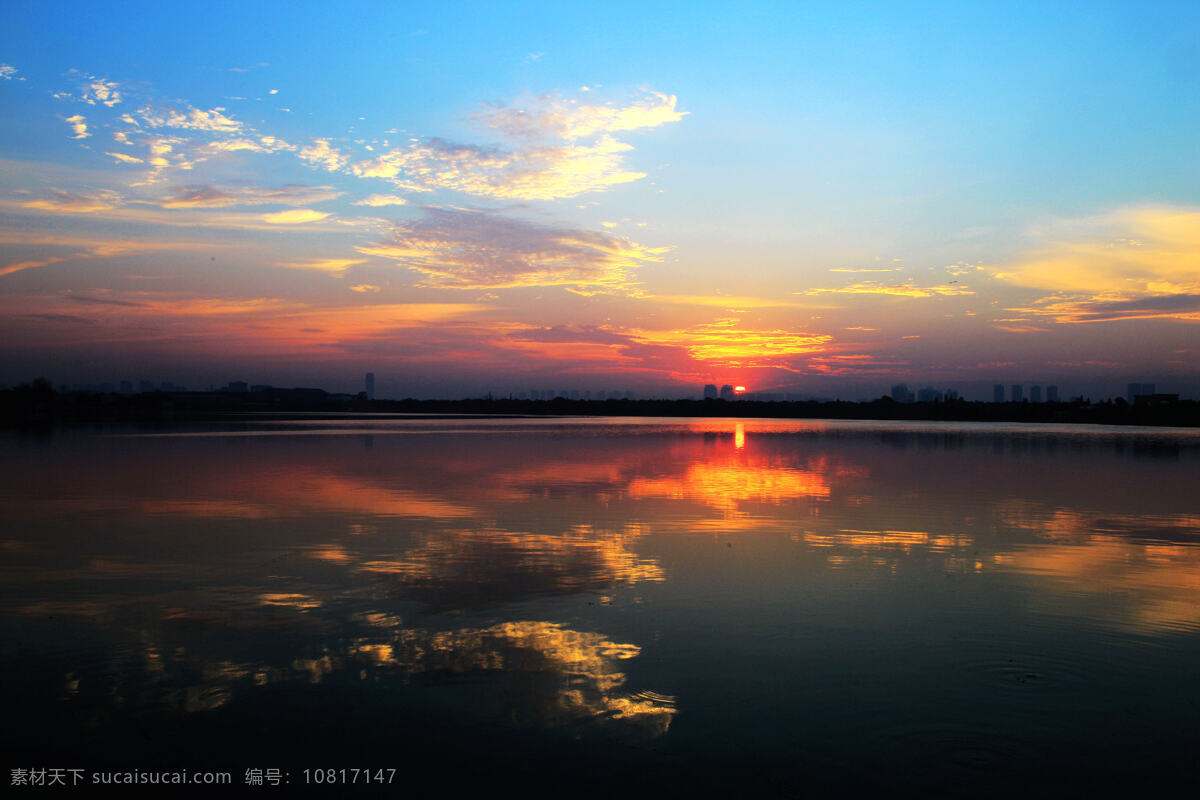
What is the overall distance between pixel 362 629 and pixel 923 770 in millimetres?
5508

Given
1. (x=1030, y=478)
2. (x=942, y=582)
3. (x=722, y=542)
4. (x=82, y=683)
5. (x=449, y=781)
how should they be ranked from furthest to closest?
(x=1030, y=478) < (x=722, y=542) < (x=942, y=582) < (x=82, y=683) < (x=449, y=781)

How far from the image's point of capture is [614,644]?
26.3 feet

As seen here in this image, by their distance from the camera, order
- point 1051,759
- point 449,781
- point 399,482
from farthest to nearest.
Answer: point 399,482
point 1051,759
point 449,781

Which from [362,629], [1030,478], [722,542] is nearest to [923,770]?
[362,629]

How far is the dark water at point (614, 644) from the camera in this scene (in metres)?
5.61

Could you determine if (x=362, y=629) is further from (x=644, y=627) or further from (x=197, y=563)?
(x=197, y=563)

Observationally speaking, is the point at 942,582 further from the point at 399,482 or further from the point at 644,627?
the point at 399,482

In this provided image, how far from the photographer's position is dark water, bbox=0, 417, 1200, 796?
18.4 ft

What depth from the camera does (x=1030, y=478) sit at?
1008 inches

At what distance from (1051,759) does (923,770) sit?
96 centimetres

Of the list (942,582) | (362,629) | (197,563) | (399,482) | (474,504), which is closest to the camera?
(362,629)

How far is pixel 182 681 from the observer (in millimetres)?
6879

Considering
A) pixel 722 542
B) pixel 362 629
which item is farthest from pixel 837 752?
pixel 722 542

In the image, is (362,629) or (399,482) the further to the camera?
(399,482)
